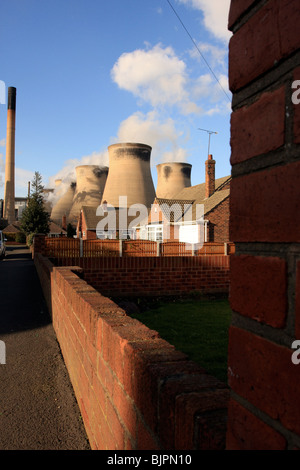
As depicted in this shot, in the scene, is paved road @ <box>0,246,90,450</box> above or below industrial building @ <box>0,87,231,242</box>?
below

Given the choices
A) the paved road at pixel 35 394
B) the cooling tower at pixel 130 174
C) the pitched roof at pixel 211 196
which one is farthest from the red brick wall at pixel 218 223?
the cooling tower at pixel 130 174

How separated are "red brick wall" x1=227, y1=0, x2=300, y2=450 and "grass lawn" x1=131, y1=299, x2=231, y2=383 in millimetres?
3266

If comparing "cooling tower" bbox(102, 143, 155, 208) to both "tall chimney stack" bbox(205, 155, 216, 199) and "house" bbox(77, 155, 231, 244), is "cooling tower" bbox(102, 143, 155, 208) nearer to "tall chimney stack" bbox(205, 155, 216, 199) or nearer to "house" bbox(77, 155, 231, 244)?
"house" bbox(77, 155, 231, 244)

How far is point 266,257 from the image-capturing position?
2.35 feet

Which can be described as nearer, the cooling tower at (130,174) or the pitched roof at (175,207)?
the pitched roof at (175,207)

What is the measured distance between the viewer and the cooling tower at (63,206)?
81812 mm

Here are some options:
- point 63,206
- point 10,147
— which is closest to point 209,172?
point 10,147

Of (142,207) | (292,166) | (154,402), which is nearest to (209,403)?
(154,402)

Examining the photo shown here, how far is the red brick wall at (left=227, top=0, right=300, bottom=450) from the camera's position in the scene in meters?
0.67

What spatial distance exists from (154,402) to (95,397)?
129cm

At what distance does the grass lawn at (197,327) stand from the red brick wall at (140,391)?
5.81ft

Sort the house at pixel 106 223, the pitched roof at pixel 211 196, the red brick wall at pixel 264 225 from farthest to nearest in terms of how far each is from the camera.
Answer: the house at pixel 106 223
the pitched roof at pixel 211 196
the red brick wall at pixel 264 225

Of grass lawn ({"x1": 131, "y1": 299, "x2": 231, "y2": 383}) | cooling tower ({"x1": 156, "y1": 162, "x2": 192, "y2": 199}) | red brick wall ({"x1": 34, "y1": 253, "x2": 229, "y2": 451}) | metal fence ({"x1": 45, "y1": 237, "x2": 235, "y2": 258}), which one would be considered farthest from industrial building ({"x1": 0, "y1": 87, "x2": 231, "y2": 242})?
red brick wall ({"x1": 34, "y1": 253, "x2": 229, "y2": 451})

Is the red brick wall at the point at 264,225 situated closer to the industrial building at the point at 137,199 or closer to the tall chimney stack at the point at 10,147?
the industrial building at the point at 137,199
